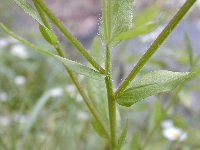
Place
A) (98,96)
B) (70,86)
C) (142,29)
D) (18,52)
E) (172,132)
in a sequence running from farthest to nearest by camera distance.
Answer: (18,52)
(70,86)
(172,132)
(98,96)
(142,29)

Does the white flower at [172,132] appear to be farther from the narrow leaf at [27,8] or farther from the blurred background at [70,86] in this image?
the narrow leaf at [27,8]

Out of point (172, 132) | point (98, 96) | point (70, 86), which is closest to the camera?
point (98, 96)

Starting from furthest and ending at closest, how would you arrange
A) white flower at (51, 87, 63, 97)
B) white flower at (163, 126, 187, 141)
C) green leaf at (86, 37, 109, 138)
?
white flower at (51, 87, 63, 97), white flower at (163, 126, 187, 141), green leaf at (86, 37, 109, 138)

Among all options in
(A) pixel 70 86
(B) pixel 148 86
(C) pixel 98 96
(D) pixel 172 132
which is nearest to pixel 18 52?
(A) pixel 70 86

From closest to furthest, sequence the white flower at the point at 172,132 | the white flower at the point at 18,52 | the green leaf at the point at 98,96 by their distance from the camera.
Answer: the green leaf at the point at 98,96 → the white flower at the point at 172,132 → the white flower at the point at 18,52

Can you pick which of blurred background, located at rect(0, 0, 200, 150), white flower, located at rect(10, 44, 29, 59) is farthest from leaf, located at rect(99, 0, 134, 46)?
white flower, located at rect(10, 44, 29, 59)

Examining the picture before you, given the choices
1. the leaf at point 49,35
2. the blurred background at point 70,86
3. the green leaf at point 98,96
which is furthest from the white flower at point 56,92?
the leaf at point 49,35

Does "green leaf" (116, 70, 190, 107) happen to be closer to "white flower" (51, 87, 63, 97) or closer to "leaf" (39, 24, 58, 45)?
"leaf" (39, 24, 58, 45)

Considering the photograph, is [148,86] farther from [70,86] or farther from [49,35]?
[70,86]
